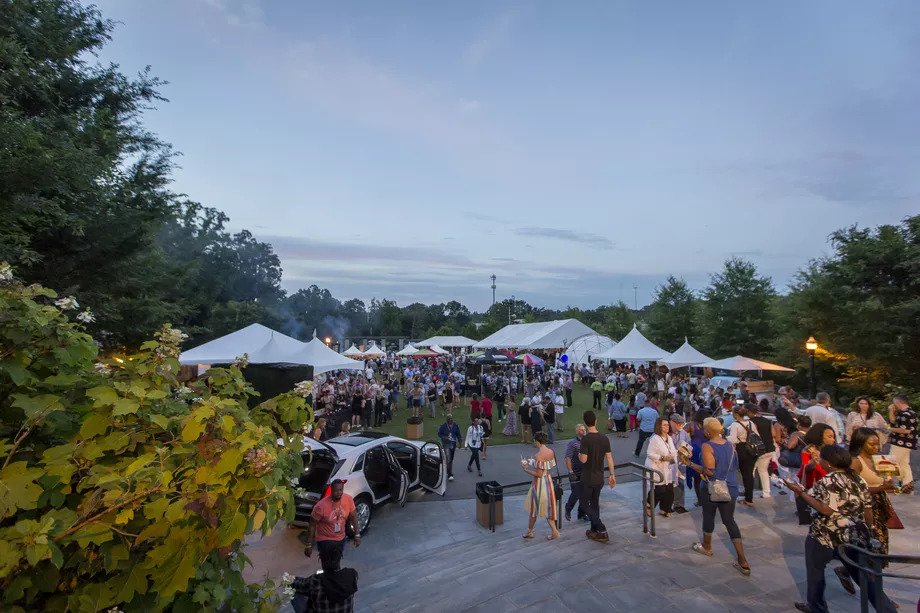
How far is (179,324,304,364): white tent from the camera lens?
1473 centimetres

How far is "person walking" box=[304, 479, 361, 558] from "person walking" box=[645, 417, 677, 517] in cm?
441

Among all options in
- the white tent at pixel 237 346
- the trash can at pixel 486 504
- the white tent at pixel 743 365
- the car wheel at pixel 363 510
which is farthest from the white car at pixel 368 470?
the white tent at pixel 743 365

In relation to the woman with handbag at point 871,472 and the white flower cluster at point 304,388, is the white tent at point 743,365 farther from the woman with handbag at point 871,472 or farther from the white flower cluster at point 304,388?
the white flower cluster at point 304,388

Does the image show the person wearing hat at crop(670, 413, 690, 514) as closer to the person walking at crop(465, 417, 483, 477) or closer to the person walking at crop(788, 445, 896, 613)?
the person walking at crop(788, 445, 896, 613)

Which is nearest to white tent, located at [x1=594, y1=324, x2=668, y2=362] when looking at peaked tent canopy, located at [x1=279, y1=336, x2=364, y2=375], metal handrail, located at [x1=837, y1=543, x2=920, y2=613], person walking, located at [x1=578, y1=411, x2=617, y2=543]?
peaked tent canopy, located at [x1=279, y1=336, x2=364, y2=375]

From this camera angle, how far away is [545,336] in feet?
113

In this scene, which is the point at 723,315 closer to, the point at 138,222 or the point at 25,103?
the point at 138,222

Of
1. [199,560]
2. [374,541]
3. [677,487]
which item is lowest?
[374,541]

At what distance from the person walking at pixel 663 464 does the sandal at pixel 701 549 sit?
3.98 ft

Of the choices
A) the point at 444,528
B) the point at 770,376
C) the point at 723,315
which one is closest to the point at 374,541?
the point at 444,528

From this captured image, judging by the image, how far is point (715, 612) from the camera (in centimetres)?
454

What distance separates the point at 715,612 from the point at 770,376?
2796 cm

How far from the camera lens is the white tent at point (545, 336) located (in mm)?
34062

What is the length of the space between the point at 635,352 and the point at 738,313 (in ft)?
41.4
